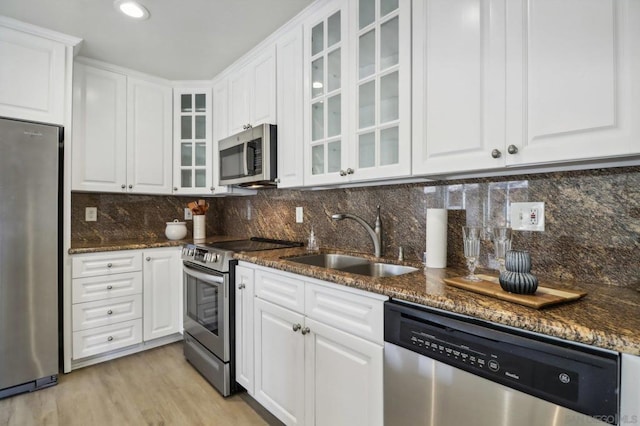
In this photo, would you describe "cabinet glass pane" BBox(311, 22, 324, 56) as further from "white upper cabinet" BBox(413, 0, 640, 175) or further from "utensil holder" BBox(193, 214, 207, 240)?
"utensil holder" BBox(193, 214, 207, 240)

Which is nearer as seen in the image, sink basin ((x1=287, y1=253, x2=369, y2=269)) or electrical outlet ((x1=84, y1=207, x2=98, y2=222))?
sink basin ((x1=287, y1=253, x2=369, y2=269))

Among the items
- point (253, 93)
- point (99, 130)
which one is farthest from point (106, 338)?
point (253, 93)

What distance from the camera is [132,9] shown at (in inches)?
76.2

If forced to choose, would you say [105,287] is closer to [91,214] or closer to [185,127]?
[91,214]

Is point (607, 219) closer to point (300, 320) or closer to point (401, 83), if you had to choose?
point (401, 83)

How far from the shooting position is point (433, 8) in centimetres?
135

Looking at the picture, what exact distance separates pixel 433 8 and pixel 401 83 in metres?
0.31

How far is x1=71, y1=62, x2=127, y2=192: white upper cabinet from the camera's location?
8.57 ft

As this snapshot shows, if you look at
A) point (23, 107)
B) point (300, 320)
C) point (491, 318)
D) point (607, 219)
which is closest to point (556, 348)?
point (491, 318)

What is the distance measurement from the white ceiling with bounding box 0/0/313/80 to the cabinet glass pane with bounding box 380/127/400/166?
1002 mm

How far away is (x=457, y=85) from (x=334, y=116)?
28.6 inches

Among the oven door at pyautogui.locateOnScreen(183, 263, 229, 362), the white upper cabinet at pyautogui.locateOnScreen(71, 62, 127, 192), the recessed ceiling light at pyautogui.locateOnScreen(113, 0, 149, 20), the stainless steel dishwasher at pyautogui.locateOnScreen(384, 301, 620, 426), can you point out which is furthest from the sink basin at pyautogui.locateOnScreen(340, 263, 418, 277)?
the white upper cabinet at pyautogui.locateOnScreen(71, 62, 127, 192)

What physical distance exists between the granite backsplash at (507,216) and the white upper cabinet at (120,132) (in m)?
0.45

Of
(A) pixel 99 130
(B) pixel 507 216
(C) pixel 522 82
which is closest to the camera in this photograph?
(C) pixel 522 82
